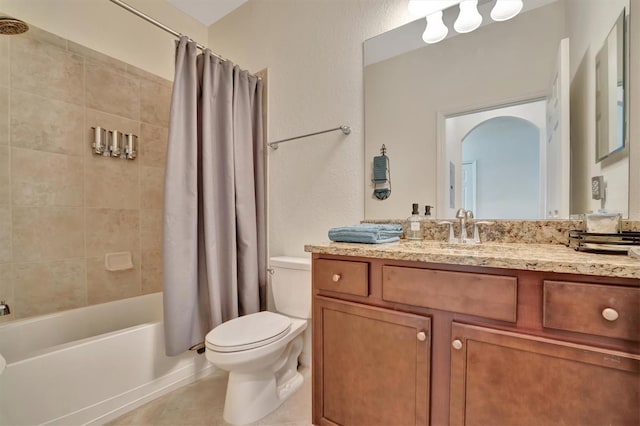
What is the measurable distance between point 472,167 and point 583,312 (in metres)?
0.81

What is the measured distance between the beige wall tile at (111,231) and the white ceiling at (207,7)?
169 cm

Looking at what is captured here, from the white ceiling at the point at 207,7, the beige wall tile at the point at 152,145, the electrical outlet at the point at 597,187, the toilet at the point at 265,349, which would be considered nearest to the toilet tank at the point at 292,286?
the toilet at the point at 265,349

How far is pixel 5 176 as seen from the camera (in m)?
1.51

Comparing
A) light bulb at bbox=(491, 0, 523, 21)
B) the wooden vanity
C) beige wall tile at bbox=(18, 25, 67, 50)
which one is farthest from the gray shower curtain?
light bulb at bbox=(491, 0, 523, 21)

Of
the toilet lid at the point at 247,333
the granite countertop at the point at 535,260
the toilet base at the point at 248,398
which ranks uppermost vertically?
the granite countertop at the point at 535,260

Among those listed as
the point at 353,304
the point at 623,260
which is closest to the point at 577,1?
the point at 623,260

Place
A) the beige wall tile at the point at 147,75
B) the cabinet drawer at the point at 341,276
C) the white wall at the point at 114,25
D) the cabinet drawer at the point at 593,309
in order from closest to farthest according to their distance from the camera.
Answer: the cabinet drawer at the point at 593,309
the cabinet drawer at the point at 341,276
the white wall at the point at 114,25
the beige wall tile at the point at 147,75

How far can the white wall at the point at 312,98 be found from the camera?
1657 mm

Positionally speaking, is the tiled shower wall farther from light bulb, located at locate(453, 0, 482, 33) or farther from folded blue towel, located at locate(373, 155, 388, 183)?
light bulb, located at locate(453, 0, 482, 33)

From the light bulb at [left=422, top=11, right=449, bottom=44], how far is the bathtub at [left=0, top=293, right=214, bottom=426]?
216 centimetres

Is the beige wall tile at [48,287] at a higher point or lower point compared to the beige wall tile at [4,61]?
lower

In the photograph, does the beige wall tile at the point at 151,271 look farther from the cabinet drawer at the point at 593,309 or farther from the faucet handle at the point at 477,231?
the cabinet drawer at the point at 593,309

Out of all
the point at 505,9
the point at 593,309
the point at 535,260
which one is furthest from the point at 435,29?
the point at 593,309

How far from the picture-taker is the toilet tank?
166 centimetres
